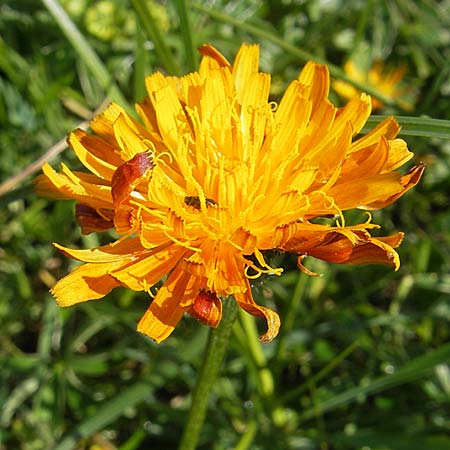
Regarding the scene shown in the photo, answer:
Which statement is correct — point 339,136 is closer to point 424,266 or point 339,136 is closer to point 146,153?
point 146,153

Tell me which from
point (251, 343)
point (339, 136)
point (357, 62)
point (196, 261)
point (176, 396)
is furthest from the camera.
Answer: point (357, 62)

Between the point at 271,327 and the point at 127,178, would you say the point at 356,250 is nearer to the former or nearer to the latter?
the point at 271,327

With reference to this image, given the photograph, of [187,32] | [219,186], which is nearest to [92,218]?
[219,186]

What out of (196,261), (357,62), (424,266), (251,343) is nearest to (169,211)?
(196,261)

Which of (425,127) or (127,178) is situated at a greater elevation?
(127,178)

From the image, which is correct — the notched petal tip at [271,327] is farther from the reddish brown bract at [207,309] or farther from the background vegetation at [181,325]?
the background vegetation at [181,325]

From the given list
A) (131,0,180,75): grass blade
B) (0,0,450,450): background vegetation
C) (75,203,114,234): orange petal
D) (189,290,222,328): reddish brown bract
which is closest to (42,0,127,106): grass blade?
(0,0,450,450): background vegetation
